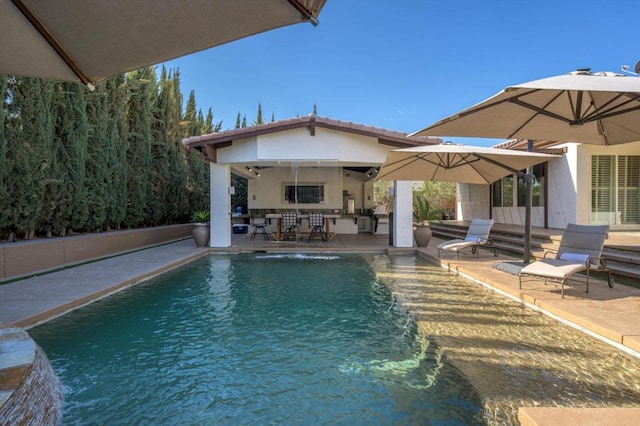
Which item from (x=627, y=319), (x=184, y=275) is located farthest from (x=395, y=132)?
(x=627, y=319)

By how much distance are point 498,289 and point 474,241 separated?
10.9 ft

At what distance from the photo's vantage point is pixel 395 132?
11336 millimetres

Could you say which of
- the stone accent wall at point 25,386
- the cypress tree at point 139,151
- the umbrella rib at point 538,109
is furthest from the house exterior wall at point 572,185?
the cypress tree at point 139,151

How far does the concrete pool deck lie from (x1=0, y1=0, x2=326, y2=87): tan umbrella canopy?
3.10 meters

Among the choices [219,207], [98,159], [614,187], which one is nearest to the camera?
[98,159]

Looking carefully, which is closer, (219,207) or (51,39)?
(51,39)

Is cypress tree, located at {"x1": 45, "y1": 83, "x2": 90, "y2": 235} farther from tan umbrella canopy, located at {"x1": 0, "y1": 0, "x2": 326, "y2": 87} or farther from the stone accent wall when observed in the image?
the stone accent wall

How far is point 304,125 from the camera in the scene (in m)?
10.9

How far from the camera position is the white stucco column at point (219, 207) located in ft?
39.3

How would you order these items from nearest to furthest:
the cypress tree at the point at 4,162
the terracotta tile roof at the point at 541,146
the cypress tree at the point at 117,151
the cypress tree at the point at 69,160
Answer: the cypress tree at the point at 4,162
the cypress tree at the point at 69,160
the cypress tree at the point at 117,151
the terracotta tile roof at the point at 541,146

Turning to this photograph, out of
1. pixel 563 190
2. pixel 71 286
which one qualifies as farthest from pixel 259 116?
pixel 71 286

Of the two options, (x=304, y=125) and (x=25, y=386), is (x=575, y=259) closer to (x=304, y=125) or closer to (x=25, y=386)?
(x=25, y=386)

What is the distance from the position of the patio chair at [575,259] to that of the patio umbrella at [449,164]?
4.17ft

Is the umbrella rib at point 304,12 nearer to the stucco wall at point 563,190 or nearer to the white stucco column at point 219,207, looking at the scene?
the white stucco column at point 219,207
